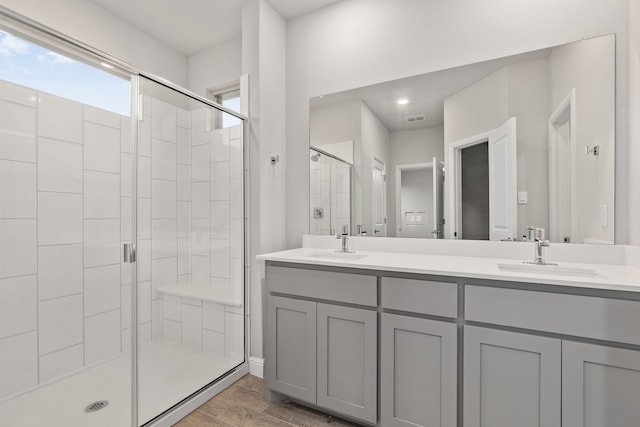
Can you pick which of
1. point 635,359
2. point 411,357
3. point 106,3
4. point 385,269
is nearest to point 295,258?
point 385,269

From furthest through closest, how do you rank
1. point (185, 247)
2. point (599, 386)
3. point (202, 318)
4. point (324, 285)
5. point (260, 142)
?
point (260, 142) < point (202, 318) < point (185, 247) < point (324, 285) < point (599, 386)

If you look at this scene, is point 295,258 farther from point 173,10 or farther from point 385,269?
point 173,10

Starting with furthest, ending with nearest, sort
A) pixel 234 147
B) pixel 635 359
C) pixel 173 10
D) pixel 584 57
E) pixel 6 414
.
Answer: pixel 173 10 → pixel 234 147 → pixel 584 57 → pixel 6 414 → pixel 635 359

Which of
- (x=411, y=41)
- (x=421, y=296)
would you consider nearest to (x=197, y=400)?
(x=421, y=296)

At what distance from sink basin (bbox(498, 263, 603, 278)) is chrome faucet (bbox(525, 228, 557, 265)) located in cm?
5

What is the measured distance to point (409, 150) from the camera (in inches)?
84.8

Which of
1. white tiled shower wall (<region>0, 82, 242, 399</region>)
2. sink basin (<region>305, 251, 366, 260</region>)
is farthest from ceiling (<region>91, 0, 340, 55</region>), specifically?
sink basin (<region>305, 251, 366, 260</region>)

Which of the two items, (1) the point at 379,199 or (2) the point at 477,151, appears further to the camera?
(1) the point at 379,199

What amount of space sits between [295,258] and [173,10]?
2.28 m

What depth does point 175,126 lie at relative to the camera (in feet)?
6.29

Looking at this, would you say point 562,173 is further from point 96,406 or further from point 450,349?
point 96,406

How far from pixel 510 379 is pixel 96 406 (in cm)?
204

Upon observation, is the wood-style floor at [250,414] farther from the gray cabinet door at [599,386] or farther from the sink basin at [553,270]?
the sink basin at [553,270]

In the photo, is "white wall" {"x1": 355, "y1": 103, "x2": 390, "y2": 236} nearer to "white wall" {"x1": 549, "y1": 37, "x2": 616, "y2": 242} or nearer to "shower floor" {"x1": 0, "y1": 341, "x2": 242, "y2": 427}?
"white wall" {"x1": 549, "y1": 37, "x2": 616, "y2": 242}
